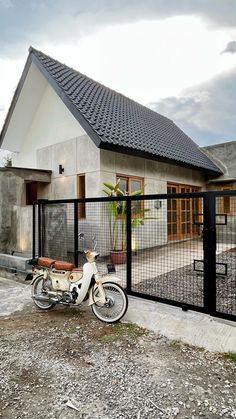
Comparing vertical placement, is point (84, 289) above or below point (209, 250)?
below

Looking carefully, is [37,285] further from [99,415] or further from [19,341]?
[99,415]

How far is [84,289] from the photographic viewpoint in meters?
3.19

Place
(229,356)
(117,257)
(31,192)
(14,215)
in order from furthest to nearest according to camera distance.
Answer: (31,192), (14,215), (117,257), (229,356)

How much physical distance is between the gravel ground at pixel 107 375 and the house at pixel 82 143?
4.14 metres

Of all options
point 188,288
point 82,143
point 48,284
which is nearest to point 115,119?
point 82,143

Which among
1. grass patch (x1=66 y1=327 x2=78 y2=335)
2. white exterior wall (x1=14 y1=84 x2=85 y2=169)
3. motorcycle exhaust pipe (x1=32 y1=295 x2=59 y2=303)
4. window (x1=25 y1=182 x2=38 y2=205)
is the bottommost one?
grass patch (x1=66 y1=327 x2=78 y2=335)

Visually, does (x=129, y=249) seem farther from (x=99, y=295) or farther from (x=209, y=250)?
(x=209, y=250)

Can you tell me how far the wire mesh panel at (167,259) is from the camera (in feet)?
13.3

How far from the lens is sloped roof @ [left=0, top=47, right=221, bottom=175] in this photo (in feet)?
22.5

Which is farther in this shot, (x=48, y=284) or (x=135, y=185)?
(x=135, y=185)

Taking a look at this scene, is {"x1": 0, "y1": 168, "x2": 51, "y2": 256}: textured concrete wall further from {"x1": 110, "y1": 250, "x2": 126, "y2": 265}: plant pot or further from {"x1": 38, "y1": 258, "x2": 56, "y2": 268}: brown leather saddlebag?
{"x1": 38, "y1": 258, "x2": 56, "y2": 268}: brown leather saddlebag

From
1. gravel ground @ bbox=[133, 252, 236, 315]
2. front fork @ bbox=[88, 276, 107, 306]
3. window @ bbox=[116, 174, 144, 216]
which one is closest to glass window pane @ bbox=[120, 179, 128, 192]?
window @ bbox=[116, 174, 144, 216]

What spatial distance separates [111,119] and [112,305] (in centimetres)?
638

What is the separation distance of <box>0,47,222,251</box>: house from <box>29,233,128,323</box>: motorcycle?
3.25m
